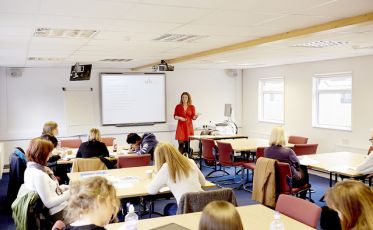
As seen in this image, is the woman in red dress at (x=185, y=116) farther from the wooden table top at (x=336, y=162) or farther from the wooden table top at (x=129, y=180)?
the wooden table top at (x=129, y=180)

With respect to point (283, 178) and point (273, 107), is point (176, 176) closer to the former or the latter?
point (283, 178)

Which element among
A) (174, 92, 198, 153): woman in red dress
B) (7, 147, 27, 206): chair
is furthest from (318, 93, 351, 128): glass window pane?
(7, 147, 27, 206): chair

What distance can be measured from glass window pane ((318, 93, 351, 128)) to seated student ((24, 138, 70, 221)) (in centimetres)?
604

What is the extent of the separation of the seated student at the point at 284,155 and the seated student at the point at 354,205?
2.90 metres

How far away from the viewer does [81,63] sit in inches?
318

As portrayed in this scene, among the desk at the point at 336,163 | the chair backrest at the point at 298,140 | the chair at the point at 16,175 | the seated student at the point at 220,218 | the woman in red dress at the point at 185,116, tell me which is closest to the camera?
the seated student at the point at 220,218

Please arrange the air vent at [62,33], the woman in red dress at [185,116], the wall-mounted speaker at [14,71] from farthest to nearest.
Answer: the woman in red dress at [185,116] < the wall-mounted speaker at [14,71] < the air vent at [62,33]

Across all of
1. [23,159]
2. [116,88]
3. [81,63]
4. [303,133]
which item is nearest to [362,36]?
[303,133]

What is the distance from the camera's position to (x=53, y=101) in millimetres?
9008

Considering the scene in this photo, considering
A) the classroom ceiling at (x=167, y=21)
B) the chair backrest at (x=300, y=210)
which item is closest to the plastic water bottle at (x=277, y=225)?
the chair backrest at (x=300, y=210)

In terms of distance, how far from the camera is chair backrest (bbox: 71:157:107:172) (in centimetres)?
493

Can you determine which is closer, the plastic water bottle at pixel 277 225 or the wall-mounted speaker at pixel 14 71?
the plastic water bottle at pixel 277 225

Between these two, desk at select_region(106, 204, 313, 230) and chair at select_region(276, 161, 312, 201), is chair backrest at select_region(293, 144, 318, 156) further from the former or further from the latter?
desk at select_region(106, 204, 313, 230)

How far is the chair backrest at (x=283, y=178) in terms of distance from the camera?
4863mm
